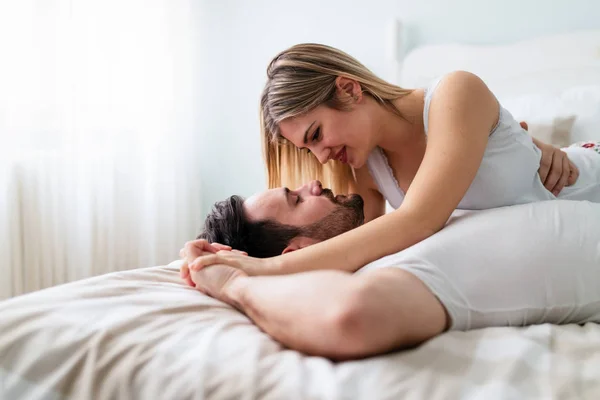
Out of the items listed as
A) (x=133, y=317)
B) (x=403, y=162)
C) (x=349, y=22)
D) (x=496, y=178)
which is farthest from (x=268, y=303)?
(x=349, y=22)

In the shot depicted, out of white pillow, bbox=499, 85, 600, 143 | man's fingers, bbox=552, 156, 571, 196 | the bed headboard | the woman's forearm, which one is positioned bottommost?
the woman's forearm

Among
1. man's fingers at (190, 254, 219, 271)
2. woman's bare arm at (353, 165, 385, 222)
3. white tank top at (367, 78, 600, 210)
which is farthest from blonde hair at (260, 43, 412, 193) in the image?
man's fingers at (190, 254, 219, 271)

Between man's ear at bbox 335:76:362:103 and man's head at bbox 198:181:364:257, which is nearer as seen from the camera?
man's head at bbox 198:181:364:257

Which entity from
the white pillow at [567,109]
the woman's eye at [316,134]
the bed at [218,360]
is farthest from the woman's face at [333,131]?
the white pillow at [567,109]

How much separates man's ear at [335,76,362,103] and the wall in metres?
1.20

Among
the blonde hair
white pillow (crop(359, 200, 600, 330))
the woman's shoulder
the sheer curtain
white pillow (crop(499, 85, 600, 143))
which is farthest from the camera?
the sheer curtain

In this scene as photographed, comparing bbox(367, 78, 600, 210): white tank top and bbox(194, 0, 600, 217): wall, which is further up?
bbox(194, 0, 600, 217): wall

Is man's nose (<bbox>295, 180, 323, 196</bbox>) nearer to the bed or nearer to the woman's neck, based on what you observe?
the woman's neck

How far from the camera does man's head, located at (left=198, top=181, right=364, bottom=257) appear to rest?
1312 millimetres

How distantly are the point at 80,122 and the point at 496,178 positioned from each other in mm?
1762

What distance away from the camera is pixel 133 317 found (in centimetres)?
78

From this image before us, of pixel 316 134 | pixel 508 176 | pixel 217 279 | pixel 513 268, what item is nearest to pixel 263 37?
pixel 316 134

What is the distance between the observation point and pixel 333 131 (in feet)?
4.57

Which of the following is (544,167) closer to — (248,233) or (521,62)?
A: (248,233)
